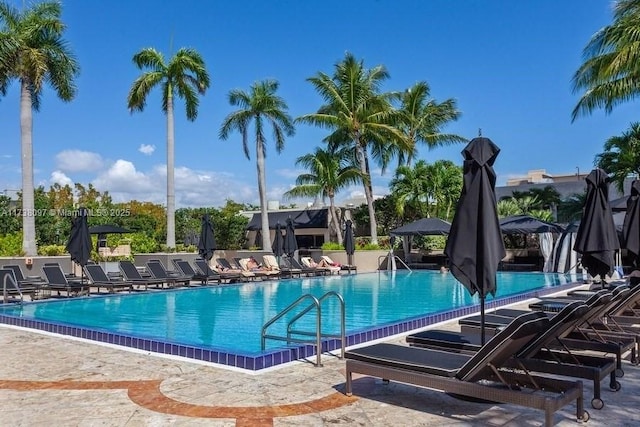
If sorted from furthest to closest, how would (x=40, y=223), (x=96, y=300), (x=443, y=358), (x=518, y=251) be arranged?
(x=40, y=223)
(x=518, y=251)
(x=96, y=300)
(x=443, y=358)

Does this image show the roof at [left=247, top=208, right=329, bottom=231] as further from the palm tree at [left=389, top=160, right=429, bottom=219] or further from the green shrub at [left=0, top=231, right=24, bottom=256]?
the green shrub at [left=0, top=231, right=24, bottom=256]

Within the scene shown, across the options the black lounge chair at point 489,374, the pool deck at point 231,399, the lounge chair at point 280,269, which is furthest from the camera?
the lounge chair at point 280,269

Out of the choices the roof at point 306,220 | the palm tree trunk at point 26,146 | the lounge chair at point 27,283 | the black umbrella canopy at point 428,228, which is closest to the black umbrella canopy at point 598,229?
the lounge chair at point 27,283

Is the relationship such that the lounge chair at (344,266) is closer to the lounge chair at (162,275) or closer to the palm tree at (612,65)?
the lounge chair at (162,275)

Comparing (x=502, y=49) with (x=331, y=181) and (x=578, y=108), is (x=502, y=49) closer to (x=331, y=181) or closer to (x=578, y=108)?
(x=578, y=108)

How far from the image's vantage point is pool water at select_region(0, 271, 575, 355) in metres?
9.71

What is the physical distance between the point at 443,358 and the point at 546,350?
1.26 m

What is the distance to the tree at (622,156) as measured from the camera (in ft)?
74.3

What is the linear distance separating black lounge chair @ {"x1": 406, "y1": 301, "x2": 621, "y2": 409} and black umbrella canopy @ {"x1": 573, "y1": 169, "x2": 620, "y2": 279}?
13.3 feet

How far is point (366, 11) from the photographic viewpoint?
18.1 meters

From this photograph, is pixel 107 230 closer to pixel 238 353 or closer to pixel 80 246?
pixel 80 246

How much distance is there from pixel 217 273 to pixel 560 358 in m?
14.9

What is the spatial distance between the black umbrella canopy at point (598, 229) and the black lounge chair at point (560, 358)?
4.06m

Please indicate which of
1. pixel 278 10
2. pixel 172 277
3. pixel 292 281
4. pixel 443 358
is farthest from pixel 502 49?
pixel 443 358
